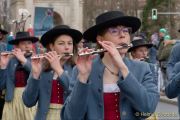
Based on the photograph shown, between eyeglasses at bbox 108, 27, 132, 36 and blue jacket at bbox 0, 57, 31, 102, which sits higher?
eyeglasses at bbox 108, 27, 132, 36

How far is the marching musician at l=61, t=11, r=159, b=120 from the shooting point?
4715 millimetres

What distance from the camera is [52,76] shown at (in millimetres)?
7312

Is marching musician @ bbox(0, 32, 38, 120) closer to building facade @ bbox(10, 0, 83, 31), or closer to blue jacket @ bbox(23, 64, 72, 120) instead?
blue jacket @ bbox(23, 64, 72, 120)

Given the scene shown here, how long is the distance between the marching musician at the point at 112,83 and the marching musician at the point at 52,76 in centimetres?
176

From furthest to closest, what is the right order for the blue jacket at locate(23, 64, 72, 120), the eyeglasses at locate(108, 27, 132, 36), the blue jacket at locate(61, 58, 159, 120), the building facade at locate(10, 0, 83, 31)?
the building facade at locate(10, 0, 83, 31) → the blue jacket at locate(23, 64, 72, 120) → the eyeglasses at locate(108, 27, 132, 36) → the blue jacket at locate(61, 58, 159, 120)

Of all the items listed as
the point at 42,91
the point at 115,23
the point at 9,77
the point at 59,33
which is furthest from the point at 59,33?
the point at 9,77

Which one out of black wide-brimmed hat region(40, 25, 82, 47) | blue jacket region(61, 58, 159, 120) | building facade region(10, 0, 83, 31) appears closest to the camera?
blue jacket region(61, 58, 159, 120)

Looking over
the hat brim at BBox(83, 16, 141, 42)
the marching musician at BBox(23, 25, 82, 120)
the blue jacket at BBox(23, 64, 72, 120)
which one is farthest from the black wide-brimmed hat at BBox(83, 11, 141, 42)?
the blue jacket at BBox(23, 64, 72, 120)

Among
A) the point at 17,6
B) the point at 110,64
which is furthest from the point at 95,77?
the point at 17,6

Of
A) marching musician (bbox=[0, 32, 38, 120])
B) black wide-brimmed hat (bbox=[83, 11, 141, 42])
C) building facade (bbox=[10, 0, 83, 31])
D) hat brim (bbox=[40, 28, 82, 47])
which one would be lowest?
marching musician (bbox=[0, 32, 38, 120])

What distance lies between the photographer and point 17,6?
229 ft

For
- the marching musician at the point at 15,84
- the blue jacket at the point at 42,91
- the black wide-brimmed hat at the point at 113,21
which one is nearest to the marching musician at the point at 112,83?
the black wide-brimmed hat at the point at 113,21

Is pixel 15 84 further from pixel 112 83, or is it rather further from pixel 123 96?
pixel 123 96

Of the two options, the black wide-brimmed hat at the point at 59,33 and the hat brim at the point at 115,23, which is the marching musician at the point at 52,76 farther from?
the hat brim at the point at 115,23
